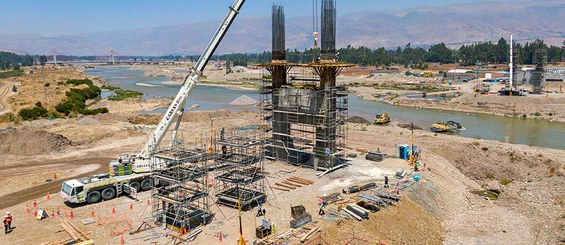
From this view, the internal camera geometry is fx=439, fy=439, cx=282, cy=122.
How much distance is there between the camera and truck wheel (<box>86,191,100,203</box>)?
90.8ft

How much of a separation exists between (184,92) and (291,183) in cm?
1001

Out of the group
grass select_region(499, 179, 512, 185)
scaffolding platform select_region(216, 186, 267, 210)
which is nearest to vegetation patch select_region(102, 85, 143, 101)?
scaffolding platform select_region(216, 186, 267, 210)

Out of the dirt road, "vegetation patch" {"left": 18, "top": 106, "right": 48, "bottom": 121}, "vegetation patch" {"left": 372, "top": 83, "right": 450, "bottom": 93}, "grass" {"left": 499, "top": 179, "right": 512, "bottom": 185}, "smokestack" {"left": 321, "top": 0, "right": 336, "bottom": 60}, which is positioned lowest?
"grass" {"left": 499, "top": 179, "right": 512, "bottom": 185}

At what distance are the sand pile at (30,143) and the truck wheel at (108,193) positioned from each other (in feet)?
61.6

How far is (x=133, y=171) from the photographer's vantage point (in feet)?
99.8

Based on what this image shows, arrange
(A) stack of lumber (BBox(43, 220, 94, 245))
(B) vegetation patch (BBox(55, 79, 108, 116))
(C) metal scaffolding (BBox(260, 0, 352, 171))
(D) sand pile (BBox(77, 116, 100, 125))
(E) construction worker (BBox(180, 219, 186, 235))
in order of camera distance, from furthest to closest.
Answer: (B) vegetation patch (BBox(55, 79, 108, 116)) → (D) sand pile (BBox(77, 116, 100, 125)) → (C) metal scaffolding (BBox(260, 0, 352, 171)) → (E) construction worker (BBox(180, 219, 186, 235)) → (A) stack of lumber (BBox(43, 220, 94, 245))

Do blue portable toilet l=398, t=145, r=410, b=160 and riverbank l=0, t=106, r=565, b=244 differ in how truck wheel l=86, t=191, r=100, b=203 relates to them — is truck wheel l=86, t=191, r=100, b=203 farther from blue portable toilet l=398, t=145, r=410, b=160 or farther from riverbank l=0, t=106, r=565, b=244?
blue portable toilet l=398, t=145, r=410, b=160

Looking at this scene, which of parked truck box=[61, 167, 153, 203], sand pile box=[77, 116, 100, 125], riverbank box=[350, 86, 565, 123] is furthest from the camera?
riverbank box=[350, 86, 565, 123]

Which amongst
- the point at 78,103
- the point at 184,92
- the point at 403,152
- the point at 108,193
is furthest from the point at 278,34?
the point at 78,103

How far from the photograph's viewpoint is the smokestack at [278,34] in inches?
1433

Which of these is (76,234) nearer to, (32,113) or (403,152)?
(403,152)

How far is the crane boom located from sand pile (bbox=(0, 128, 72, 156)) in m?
18.0

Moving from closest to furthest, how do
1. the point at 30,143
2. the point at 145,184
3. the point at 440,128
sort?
the point at 145,184
the point at 30,143
the point at 440,128

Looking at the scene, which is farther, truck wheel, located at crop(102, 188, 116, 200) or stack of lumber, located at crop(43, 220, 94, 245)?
truck wheel, located at crop(102, 188, 116, 200)
